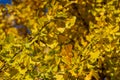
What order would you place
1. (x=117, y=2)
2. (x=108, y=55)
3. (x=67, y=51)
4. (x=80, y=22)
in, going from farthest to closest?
(x=80, y=22) → (x=117, y=2) → (x=108, y=55) → (x=67, y=51)

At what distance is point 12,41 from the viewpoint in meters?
2.73

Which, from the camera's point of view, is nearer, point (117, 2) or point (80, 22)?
point (117, 2)

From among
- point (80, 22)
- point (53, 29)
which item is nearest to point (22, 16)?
point (80, 22)

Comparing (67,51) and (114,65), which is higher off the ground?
(67,51)

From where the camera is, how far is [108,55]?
3578mm

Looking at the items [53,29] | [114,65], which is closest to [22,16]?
[114,65]

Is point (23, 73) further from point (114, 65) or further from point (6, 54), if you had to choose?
point (114, 65)

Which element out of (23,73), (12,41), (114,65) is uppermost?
(12,41)

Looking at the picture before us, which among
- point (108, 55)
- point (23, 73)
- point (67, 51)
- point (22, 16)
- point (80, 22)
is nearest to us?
point (23, 73)

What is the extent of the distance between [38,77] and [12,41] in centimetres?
37

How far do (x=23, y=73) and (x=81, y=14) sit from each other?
8.88 ft

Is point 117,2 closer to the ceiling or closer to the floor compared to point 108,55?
closer to the ceiling

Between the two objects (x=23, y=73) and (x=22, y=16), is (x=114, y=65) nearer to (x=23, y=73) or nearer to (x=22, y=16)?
(x=23, y=73)

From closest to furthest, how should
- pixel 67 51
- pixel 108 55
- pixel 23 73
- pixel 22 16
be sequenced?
1. pixel 23 73
2. pixel 67 51
3. pixel 108 55
4. pixel 22 16
